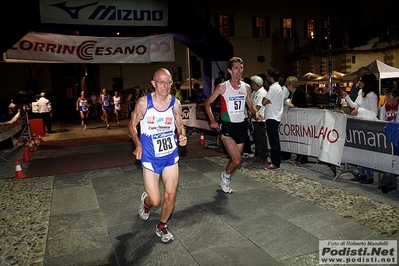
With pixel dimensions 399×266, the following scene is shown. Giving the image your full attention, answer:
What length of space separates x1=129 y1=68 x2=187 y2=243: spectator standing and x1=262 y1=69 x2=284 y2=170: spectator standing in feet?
12.1

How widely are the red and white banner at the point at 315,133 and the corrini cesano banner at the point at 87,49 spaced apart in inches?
263

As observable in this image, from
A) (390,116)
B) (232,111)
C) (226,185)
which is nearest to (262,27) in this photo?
(390,116)

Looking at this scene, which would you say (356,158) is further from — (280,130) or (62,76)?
(62,76)

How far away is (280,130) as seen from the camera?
28.5 ft

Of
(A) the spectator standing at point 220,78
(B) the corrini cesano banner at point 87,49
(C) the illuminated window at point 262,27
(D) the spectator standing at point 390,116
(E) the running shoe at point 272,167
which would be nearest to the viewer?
(D) the spectator standing at point 390,116

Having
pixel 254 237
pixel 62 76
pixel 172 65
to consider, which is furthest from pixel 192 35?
pixel 62 76

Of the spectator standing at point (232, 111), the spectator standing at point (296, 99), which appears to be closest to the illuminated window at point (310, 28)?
the spectator standing at point (296, 99)

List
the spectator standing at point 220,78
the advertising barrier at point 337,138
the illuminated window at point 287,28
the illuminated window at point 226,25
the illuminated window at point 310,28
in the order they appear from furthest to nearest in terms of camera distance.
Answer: the illuminated window at point 310,28
the illuminated window at point 287,28
the illuminated window at point 226,25
the spectator standing at point 220,78
the advertising barrier at point 337,138

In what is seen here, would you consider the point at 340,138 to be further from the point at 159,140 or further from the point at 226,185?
the point at 159,140

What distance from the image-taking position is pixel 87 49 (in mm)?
12242

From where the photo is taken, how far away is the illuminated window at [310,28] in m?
39.3

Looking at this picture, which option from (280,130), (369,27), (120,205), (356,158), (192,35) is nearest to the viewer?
(120,205)

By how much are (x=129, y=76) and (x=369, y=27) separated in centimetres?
2386

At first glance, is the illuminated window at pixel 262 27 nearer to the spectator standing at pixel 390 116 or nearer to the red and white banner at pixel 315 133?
the red and white banner at pixel 315 133
